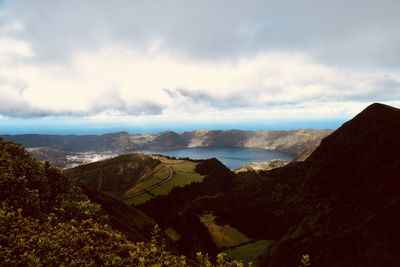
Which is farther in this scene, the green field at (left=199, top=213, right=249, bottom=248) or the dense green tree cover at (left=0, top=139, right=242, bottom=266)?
the green field at (left=199, top=213, right=249, bottom=248)

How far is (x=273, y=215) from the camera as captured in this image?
102 meters

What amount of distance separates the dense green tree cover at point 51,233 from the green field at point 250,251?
66.3 metres

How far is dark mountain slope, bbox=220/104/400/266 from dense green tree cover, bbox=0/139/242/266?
4913cm

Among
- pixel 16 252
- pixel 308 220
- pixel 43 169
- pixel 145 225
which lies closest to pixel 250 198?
pixel 308 220

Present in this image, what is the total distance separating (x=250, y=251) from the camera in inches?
3391

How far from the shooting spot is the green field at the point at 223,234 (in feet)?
312

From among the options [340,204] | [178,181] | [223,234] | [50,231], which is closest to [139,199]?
[178,181]

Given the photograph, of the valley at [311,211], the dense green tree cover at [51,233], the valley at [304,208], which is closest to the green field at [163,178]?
the valley at [311,211]

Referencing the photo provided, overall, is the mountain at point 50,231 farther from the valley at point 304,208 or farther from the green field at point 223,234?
the green field at point 223,234

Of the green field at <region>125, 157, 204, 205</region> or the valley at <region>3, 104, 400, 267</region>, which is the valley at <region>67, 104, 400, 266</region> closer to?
the valley at <region>3, 104, 400, 267</region>

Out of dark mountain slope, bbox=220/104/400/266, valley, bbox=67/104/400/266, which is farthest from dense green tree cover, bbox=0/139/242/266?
valley, bbox=67/104/400/266

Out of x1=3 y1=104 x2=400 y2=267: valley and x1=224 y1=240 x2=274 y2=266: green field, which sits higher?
x1=3 y1=104 x2=400 y2=267: valley

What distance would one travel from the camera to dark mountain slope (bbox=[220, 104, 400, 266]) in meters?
56.8

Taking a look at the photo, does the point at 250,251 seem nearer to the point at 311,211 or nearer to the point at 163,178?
the point at 311,211
